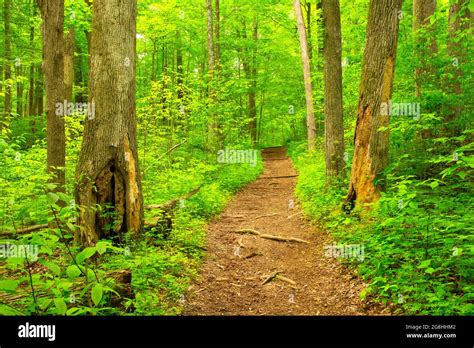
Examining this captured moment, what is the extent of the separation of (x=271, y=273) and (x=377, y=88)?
4.00 metres

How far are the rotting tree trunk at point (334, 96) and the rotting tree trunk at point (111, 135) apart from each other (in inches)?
218

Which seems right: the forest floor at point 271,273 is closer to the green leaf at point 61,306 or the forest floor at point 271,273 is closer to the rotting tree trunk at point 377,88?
the rotting tree trunk at point 377,88

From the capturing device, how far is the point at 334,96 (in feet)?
30.4

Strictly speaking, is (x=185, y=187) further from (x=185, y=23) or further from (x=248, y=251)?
(x=185, y=23)

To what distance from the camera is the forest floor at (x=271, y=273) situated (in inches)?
182

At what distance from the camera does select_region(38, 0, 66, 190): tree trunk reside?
20.1 ft

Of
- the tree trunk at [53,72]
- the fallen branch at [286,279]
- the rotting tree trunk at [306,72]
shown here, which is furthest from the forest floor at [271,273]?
the rotting tree trunk at [306,72]

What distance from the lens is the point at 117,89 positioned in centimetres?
547

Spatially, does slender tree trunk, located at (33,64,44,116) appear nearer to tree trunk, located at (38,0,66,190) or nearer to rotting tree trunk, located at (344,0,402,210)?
tree trunk, located at (38,0,66,190)

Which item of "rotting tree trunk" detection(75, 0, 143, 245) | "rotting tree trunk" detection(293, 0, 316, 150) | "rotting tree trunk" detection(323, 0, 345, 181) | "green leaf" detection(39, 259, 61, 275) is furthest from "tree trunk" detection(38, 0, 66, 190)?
"rotting tree trunk" detection(293, 0, 316, 150)

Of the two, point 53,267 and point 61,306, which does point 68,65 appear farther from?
point 61,306

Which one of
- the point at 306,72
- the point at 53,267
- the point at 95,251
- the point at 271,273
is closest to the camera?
the point at 53,267

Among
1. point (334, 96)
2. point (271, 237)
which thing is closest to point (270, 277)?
point (271, 237)

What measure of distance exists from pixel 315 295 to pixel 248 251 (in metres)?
2.18
